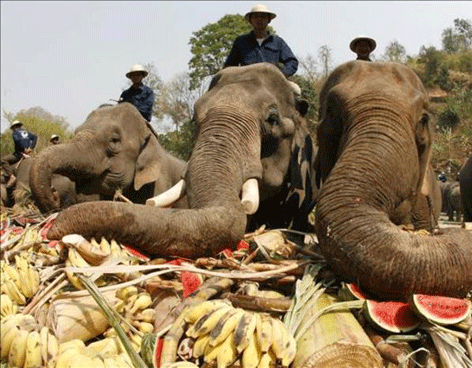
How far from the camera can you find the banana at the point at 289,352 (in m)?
3.05

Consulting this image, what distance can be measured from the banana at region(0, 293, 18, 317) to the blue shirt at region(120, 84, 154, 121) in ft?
25.2

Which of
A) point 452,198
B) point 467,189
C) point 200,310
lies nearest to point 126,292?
point 200,310

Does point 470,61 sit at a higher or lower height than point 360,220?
higher

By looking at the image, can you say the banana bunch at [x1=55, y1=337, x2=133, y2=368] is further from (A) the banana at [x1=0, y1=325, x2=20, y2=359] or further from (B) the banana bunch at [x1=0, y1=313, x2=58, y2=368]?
(A) the banana at [x1=0, y1=325, x2=20, y2=359]

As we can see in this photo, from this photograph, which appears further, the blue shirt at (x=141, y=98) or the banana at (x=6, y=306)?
the blue shirt at (x=141, y=98)

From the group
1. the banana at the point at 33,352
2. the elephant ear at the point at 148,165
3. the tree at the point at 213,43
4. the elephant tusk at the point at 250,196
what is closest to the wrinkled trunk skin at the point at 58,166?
the elephant ear at the point at 148,165

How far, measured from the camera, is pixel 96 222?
14.5ft

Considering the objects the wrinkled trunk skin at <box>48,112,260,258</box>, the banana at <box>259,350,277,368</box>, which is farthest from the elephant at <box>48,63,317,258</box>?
the banana at <box>259,350,277,368</box>

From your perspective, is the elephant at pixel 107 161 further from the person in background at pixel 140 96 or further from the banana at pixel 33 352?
the banana at pixel 33 352

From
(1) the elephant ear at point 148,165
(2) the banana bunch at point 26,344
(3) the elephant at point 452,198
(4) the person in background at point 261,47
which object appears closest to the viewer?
(2) the banana bunch at point 26,344

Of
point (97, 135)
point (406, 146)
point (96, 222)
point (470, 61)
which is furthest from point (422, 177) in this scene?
point (470, 61)

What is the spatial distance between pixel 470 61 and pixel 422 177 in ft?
171

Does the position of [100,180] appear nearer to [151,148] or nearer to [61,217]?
[151,148]

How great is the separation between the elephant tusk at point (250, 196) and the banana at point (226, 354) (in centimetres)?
233
